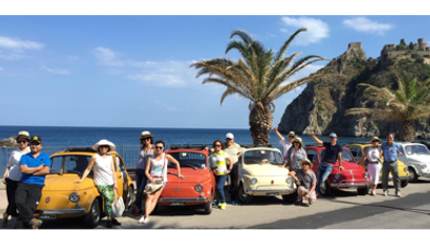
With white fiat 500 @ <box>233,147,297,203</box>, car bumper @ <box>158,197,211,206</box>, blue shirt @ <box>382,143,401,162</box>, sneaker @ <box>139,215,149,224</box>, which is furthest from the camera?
blue shirt @ <box>382,143,401,162</box>

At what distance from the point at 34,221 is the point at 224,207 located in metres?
4.72

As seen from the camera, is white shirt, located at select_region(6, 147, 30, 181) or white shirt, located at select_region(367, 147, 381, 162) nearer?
white shirt, located at select_region(6, 147, 30, 181)

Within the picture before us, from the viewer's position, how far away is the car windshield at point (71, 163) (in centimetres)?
1018

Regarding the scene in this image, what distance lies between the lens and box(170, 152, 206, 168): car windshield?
1191 centimetres

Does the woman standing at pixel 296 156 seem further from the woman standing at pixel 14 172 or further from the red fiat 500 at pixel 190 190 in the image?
the woman standing at pixel 14 172

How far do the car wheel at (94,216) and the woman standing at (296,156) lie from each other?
5.83 m

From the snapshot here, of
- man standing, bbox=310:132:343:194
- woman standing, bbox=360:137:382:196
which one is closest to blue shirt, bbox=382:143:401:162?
woman standing, bbox=360:137:382:196

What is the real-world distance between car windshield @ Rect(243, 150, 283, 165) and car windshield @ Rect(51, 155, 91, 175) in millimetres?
4788

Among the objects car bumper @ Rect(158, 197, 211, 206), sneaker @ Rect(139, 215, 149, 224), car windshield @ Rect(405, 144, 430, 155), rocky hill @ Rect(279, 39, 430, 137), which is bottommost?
sneaker @ Rect(139, 215, 149, 224)

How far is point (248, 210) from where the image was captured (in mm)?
11375

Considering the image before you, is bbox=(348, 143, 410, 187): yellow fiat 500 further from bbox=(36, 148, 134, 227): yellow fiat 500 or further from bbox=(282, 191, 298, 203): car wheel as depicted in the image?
bbox=(36, 148, 134, 227): yellow fiat 500

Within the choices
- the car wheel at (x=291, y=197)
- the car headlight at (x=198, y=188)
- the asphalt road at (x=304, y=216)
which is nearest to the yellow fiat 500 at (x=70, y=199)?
the asphalt road at (x=304, y=216)

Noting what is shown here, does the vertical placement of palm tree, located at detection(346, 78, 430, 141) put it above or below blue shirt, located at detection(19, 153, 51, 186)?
above

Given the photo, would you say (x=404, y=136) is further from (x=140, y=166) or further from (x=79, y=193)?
(x=79, y=193)
